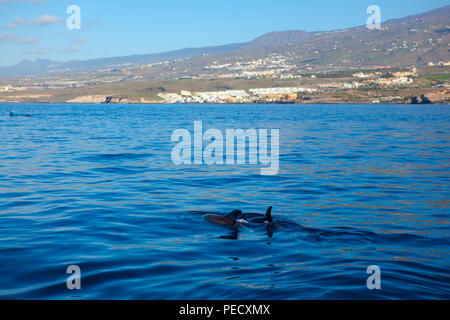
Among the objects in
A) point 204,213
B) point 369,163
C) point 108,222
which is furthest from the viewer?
point 369,163

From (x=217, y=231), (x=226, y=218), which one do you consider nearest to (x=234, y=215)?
(x=226, y=218)

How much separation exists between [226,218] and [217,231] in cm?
83

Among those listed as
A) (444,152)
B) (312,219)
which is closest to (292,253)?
(312,219)

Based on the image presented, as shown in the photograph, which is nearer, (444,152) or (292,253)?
(292,253)

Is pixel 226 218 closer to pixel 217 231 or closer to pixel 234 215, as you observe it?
pixel 234 215

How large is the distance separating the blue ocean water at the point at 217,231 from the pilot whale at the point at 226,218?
0.41m

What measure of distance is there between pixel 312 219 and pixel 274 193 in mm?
4786

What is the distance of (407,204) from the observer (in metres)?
17.8

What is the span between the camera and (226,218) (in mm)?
14672

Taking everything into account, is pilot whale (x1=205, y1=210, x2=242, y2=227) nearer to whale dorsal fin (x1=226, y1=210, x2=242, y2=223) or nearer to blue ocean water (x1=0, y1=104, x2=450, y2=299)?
whale dorsal fin (x1=226, y1=210, x2=242, y2=223)

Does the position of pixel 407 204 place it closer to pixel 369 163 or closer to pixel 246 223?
pixel 246 223

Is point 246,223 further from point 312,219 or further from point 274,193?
point 274,193
